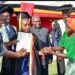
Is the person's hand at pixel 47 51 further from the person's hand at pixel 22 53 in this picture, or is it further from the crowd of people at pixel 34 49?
the person's hand at pixel 22 53

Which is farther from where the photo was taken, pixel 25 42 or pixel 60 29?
pixel 60 29

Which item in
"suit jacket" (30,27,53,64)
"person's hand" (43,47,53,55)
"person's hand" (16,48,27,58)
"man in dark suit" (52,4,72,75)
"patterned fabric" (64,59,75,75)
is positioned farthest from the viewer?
"man in dark suit" (52,4,72,75)

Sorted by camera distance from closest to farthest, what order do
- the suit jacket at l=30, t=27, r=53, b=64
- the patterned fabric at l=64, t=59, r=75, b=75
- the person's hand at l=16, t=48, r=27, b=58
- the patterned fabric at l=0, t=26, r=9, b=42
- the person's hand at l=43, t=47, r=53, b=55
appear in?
the person's hand at l=16, t=48, r=27, b=58 → the patterned fabric at l=64, t=59, r=75, b=75 → the person's hand at l=43, t=47, r=53, b=55 → the patterned fabric at l=0, t=26, r=9, b=42 → the suit jacket at l=30, t=27, r=53, b=64

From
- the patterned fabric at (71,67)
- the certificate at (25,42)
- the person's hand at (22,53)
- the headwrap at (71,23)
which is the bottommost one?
the patterned fabric at (71,67)

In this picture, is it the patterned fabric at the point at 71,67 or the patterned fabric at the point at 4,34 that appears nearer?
the patterned fabric at the point at 71,67

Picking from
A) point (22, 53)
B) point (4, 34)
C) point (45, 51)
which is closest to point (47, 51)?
point (45, 51)

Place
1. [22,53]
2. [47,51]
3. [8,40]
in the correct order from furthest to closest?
[8,40] → [47,51] → [22,53]

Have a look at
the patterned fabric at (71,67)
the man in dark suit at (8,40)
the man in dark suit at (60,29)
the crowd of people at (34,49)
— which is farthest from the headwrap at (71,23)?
the man in dark suit at (60,29)

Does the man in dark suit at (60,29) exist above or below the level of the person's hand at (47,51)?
above

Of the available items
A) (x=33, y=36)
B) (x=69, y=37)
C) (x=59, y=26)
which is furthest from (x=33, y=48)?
(x=59, y=26)

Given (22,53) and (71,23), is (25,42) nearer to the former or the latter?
(22,53)

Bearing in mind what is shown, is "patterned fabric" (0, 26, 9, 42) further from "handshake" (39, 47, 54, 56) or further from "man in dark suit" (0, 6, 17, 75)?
"handshake" (39, 47, 54, 56)

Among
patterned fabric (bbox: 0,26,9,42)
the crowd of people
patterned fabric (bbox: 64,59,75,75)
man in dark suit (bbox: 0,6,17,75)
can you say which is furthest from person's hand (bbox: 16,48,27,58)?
patterned fabric (bbox: 64,59,75,75)

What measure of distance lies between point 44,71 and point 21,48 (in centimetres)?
122
